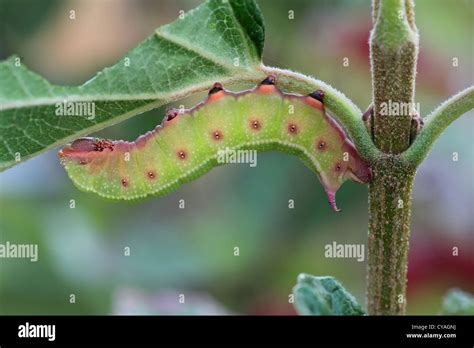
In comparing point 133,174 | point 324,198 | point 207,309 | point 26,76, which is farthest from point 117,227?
point 26,76

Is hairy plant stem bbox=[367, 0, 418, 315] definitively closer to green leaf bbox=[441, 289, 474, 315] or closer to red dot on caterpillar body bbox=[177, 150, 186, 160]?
green leaf bbox=[441, 289, 474, 315]

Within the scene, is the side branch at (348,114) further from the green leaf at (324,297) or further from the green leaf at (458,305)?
the green leaf at (458,305)

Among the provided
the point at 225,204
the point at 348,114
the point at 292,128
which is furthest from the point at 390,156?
the point at 225,204

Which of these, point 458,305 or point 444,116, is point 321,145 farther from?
point 458,305

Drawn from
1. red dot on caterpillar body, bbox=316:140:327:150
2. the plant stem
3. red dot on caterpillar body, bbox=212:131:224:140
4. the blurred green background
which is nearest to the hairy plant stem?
the plant stem

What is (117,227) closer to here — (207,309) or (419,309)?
(419,309)
